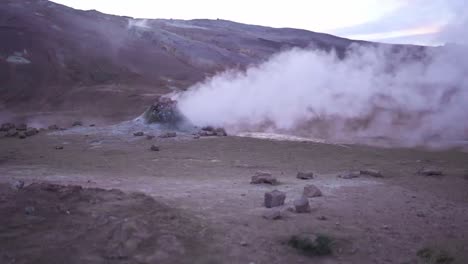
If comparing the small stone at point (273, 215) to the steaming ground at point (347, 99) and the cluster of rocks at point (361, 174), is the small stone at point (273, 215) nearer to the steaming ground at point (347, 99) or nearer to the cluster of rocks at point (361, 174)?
the cluster of rocks at point (361, 174)

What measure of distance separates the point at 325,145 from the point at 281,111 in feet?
21.9

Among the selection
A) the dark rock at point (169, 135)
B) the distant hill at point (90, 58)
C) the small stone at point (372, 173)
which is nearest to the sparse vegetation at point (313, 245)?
the small stone at point (372, 173)

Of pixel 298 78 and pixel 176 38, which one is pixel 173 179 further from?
pixel 176 38

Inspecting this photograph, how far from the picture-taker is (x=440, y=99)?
2072 cm

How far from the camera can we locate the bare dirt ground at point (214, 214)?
5.70m

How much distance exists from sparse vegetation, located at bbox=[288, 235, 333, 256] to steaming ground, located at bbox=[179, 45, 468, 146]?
11.7m

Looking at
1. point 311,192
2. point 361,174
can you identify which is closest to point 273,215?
point 311,192

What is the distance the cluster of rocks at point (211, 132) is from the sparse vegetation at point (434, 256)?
12.2 m

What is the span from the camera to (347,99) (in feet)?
78.8

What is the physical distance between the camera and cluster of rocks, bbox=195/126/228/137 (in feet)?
58.1

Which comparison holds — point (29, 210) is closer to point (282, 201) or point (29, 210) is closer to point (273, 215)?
point (273, 215)

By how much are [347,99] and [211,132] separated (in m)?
9.04

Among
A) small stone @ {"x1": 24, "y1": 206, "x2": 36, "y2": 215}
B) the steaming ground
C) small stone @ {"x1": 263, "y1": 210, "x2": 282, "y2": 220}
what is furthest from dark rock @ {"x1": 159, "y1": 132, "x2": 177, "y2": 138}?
small stone @ {"x1": 24, "y1": 206, "x2": 36, "y2": 215}

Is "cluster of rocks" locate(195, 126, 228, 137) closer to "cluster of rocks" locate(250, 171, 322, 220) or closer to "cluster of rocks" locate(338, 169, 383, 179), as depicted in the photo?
"cluster of rocks" locate(338, 169, 383, 179)
